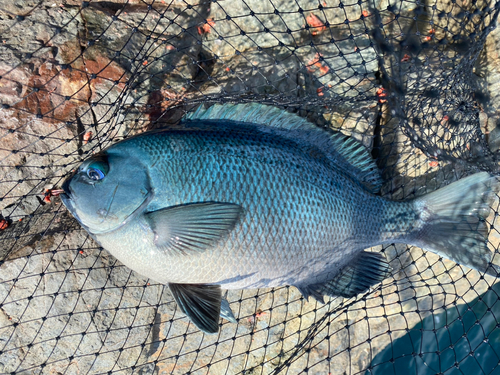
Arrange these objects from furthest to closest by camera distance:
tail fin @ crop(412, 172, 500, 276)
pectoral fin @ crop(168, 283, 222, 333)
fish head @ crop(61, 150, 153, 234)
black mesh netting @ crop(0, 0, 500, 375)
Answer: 1. black mesh netting @ crop(0, 0, 500, 375)
2. tail fin @ crop(412, 172, 500, 276)
3. pectoral fin @ crop(168, 283, 222, 333)
4. fish head @ crop(61, 150, 153, 234)

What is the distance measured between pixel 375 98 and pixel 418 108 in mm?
289

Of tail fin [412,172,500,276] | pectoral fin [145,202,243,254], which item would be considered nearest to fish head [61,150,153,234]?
pectoral fin [145,202,243,254]

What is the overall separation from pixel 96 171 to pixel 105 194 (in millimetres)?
118

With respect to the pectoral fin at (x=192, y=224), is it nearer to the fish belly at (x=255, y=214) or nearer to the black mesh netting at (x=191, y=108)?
the fish belly at (x=255, y=214)

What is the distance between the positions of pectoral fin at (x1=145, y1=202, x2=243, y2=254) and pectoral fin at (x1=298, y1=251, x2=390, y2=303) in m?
0.76

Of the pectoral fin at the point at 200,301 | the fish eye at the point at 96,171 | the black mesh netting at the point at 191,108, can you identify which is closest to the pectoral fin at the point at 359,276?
the black mesh netting at the point at 191,108

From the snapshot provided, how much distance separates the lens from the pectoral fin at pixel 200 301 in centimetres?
185

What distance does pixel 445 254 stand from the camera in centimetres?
205

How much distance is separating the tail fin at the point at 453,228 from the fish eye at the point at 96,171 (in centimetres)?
166

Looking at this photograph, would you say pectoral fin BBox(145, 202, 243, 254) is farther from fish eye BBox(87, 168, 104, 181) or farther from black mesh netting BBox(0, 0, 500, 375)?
black mesh netting BBox(0, 0, 500, 375)

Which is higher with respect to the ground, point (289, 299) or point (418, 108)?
point (418, 108)

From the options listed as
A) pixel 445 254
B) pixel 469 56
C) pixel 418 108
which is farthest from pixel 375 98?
pixel 445 254

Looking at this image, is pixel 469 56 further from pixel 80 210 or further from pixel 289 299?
pixel 80 210

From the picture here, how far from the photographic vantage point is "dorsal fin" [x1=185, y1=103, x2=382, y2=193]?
1.93 metres
